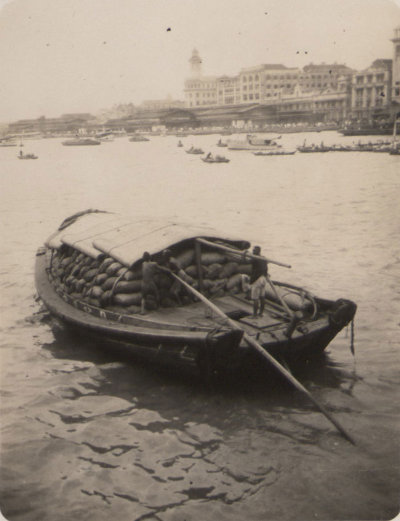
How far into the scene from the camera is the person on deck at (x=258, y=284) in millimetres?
8539

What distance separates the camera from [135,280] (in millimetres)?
9008

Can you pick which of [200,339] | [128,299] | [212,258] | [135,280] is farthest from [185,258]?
[200,339]

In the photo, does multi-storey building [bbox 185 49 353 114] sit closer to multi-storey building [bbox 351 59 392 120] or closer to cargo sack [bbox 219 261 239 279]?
multi-storey building [bbox 351 59 392 120]

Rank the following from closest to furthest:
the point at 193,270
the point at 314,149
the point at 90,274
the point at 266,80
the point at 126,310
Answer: the point at 126,310, the point at 193,270, the point at 90,274, the point at 314,149, the point at 266,80

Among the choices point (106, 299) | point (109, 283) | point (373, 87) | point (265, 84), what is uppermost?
point (265, 84)

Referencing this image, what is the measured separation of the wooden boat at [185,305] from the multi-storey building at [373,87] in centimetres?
4771

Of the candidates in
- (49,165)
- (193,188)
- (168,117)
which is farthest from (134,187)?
(168,117)

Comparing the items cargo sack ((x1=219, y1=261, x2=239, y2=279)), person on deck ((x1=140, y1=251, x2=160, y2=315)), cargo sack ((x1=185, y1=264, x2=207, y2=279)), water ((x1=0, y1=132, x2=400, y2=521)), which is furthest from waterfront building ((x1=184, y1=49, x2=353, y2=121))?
person on deck ((x1=140, y1=251, x2=160, y2=315))

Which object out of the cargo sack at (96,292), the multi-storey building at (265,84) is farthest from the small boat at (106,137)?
the cargo sack at (96,292)

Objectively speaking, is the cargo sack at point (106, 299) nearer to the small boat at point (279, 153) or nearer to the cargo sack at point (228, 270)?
the cargo sack at point (228, 270)

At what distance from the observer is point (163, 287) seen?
9.02m

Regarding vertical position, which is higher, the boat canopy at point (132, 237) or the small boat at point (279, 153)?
the small boat at point (279, 153)

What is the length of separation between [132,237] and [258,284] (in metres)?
2.74

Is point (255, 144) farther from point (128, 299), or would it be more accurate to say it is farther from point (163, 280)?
point (128, 299)
